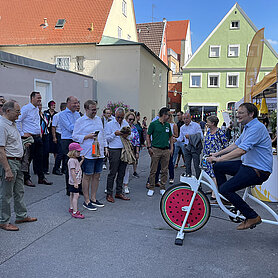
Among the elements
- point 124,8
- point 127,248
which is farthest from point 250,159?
point 124,8

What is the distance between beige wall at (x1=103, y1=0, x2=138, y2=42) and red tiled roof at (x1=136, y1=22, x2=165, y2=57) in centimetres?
305

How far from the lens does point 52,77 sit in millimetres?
13680

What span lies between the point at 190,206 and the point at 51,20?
2105 cm

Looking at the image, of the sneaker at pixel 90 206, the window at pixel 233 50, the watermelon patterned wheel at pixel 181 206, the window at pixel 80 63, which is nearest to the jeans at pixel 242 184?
the watermelon patterned wheel at pixel 181 206

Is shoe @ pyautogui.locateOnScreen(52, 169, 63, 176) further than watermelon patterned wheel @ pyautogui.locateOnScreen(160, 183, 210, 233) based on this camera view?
Yes

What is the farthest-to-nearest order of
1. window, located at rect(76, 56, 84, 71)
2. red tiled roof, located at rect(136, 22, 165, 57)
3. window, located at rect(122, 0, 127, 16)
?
1. red tiled roof, located at rect(136, 22, 165, 57)
2. window, located at rect(122, 0, 127, 16)
3. window, located at rect(76, 56, 84, 71)

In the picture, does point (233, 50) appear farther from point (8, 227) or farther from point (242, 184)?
point (8, 227)

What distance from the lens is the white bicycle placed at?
13.7 ft

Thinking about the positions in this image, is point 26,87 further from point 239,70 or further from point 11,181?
point 239,70

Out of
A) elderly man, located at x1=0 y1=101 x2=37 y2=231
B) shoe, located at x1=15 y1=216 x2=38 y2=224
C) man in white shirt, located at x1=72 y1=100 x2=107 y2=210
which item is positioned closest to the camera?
elderly man, located at x1=0 y1=101 x2=37 y2=231

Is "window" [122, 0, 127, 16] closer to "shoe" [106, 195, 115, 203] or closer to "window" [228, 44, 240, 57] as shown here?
"window" [228, 44, 240, 57]

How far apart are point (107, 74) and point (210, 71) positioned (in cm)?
1529

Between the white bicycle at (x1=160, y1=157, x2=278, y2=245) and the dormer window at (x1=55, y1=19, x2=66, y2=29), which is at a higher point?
the dormer window at (x1=55, y1=19, x2=66, y2=29)

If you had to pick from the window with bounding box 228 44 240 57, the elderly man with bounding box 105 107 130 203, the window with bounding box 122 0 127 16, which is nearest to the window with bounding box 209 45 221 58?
the window with bounding box 228 44 240 57
